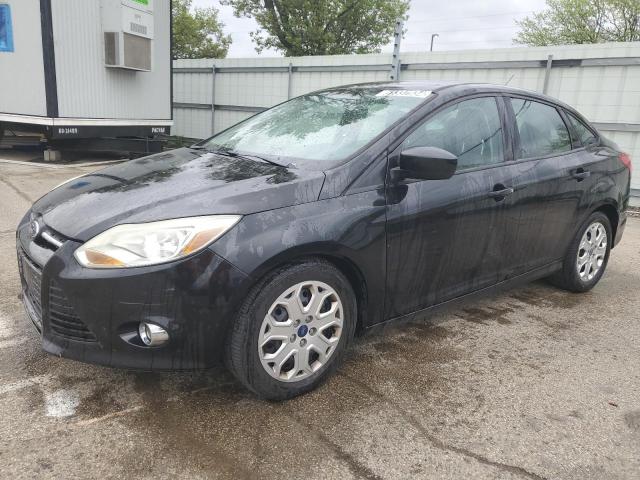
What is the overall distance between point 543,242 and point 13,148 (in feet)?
39.2

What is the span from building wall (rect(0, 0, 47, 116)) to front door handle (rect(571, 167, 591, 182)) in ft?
28.6

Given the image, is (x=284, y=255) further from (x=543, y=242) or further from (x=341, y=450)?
(x=543, y=242)

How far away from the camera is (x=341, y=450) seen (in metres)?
2.19

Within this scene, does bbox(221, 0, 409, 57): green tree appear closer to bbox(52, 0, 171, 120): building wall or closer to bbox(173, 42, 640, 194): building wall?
bbox(173, 42, 640, 194): building wall

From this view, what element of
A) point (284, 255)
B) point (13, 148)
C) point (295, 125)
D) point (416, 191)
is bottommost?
point (13, 148)

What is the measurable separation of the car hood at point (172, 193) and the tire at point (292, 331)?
342 millimetres

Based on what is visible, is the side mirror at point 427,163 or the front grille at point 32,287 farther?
the side mirror at point 427,163

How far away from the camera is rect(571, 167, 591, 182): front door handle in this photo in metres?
3.76

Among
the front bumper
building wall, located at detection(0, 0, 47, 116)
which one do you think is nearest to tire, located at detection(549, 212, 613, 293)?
the front bumper

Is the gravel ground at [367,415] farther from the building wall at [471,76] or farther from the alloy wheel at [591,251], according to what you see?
the building wall at [471,76]

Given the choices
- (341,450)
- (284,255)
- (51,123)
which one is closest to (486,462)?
(341,450)

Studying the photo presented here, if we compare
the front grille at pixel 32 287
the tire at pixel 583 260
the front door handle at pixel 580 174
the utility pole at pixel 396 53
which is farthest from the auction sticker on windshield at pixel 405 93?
the utility pole at pixel 396 53

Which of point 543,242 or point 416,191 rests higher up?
point 416,191

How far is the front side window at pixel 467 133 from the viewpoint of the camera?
9.63 feet
